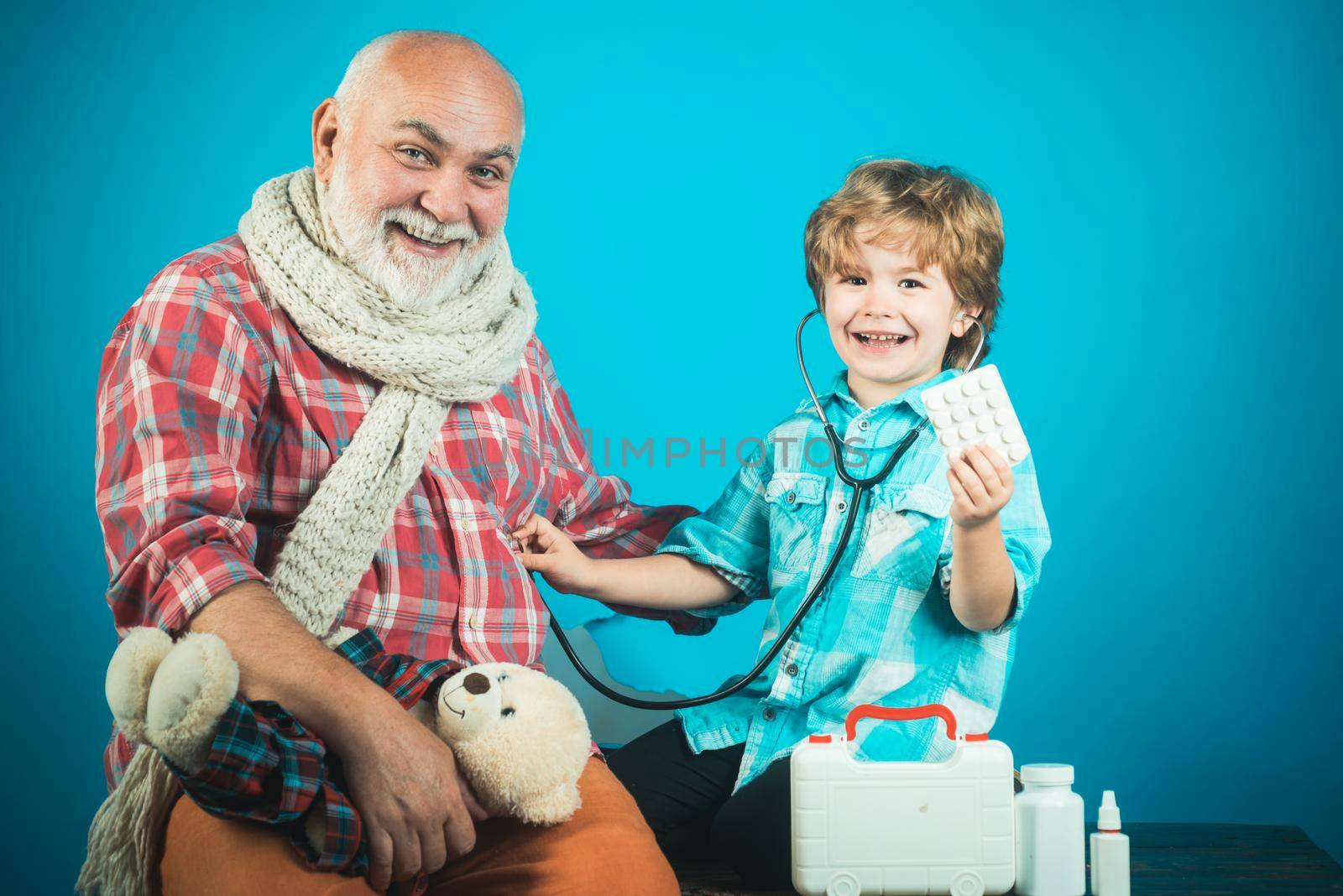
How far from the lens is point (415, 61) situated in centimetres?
144

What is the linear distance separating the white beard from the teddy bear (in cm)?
40

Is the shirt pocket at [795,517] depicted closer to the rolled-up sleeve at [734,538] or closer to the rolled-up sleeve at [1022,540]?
the rolled-up sleeve at [734,538]

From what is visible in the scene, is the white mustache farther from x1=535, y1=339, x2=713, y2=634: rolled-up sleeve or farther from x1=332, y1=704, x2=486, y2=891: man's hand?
x1=332, y1=704, x2=486, y2=891: man's hand

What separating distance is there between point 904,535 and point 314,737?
2.47 feet

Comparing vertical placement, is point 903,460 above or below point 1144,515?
above

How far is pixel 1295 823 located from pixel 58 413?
2.26m

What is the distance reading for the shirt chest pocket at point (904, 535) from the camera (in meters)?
1.52

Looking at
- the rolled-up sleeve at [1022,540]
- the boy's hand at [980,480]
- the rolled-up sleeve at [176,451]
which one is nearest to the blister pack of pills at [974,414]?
the boy's hand at [980,480]

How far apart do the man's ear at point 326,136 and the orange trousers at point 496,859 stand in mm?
731

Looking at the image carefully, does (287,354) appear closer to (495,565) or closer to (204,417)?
(204,417)

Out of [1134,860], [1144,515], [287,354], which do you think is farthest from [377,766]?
[1144,515]

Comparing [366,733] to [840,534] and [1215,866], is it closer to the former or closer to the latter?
[840,534]

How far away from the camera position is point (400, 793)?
3.77ft

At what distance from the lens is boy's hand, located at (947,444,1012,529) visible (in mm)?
1260
